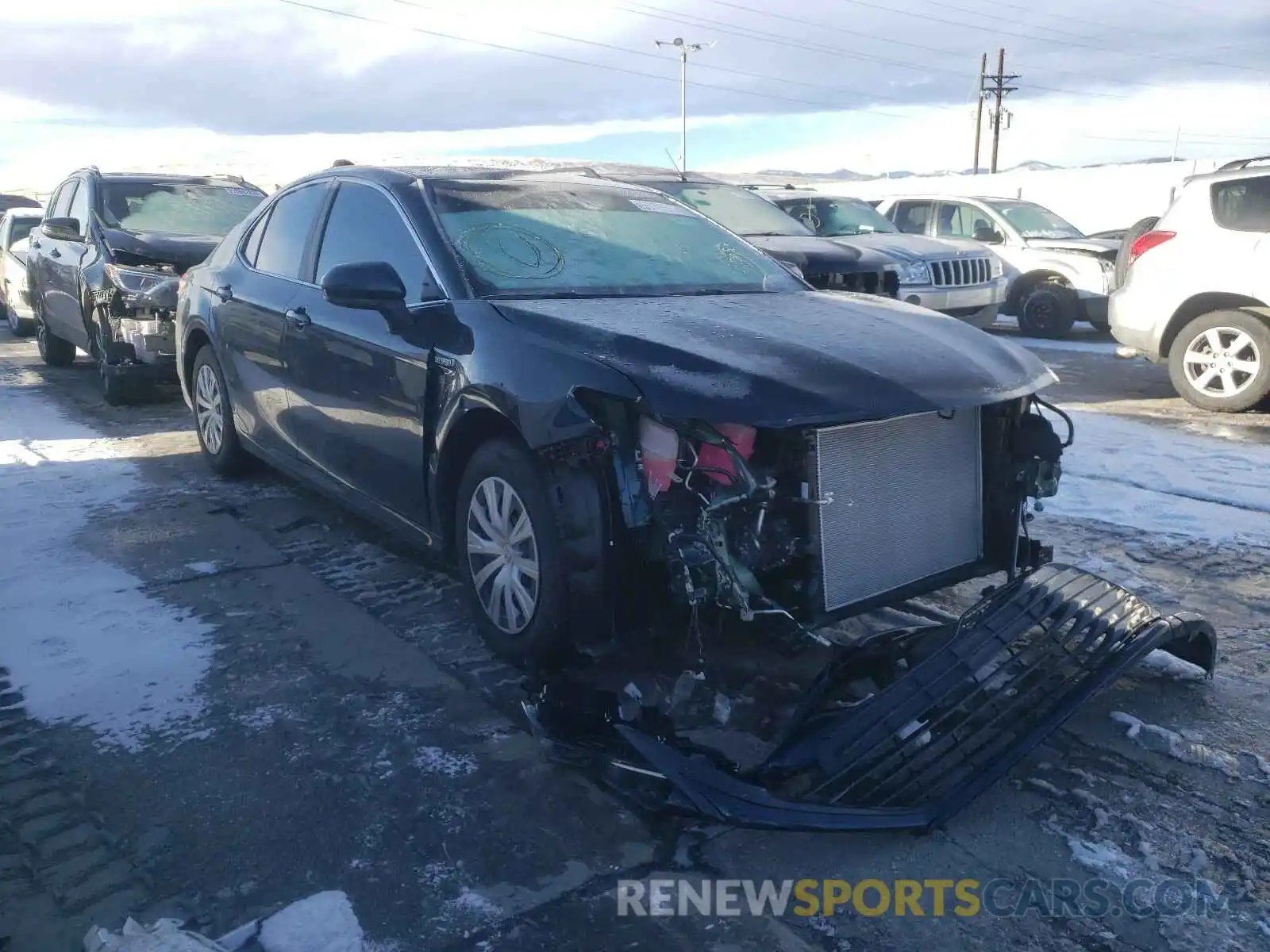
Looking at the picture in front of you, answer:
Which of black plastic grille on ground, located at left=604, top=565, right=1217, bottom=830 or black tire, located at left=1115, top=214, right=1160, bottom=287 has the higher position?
black tire, located at left=1115, top=214, right=1160, bottom=287

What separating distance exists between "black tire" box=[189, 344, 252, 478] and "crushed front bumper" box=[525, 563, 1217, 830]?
140 inches

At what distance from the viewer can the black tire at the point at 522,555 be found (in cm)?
344

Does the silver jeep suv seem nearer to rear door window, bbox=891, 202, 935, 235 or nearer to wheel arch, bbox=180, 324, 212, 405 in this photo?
rear door window, bbox=891, 202, 935, 235

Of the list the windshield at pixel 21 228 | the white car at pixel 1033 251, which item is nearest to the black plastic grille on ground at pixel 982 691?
the white car at pixel 1033 251

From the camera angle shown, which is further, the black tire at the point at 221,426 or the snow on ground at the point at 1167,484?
the black tire at the point at 221,426

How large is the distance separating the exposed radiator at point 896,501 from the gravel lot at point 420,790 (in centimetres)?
71

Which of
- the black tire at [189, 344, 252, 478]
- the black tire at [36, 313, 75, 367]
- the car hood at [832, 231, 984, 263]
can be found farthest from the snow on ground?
the black tire at [36, 313, 75, 367]

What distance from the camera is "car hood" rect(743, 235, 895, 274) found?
911 cm

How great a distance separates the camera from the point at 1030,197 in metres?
27.2

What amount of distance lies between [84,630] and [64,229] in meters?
5.99

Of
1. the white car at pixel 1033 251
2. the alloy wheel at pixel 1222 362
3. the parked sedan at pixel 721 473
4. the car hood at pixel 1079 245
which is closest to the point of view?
the parked sedan at pixel 721 473

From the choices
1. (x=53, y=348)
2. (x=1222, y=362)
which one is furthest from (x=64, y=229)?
(x=1222, y=362)

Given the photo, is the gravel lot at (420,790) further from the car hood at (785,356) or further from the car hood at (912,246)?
the car hood at (912,246)

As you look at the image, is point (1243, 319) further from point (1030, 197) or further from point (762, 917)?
point (1030, 197)
